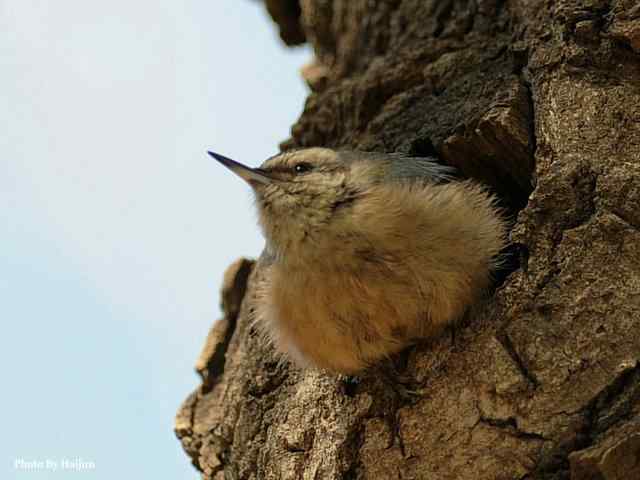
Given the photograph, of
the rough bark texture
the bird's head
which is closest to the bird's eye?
the bird's head

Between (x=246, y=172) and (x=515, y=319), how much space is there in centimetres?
105

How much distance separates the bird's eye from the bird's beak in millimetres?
103

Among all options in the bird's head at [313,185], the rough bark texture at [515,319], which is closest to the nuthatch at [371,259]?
the bird's head at [313,185]

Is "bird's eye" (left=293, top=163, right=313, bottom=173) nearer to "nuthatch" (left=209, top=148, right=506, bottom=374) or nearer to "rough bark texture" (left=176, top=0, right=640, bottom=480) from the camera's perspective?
"nuthatch" (left=209, top=148, right=506, bottom=374)

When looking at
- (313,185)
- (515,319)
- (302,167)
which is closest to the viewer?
(515,319)

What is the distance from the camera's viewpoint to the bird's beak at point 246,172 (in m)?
2.96

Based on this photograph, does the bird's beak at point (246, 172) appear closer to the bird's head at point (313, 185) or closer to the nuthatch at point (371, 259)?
the bird's head at point (313, 185)

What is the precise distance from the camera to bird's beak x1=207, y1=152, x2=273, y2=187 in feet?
9.73

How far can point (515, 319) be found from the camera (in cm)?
247

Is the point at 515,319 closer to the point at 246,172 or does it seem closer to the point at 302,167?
the point at 302,167

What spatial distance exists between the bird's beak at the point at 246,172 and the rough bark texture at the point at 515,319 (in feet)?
1.92

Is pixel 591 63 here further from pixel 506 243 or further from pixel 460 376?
pixel 460 376

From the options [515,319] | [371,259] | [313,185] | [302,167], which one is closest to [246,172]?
[302,167]

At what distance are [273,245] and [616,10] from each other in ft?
4.18
